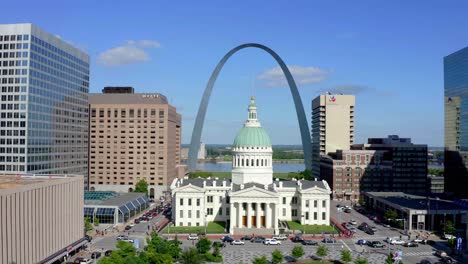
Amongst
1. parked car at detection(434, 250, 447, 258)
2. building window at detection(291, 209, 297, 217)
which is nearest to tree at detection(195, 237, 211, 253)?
parked car at detection(434, 250, 447, 258)

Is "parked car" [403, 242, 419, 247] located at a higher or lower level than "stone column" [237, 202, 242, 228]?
lower

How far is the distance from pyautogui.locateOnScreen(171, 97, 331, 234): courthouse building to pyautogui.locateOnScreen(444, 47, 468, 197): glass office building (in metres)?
44.2

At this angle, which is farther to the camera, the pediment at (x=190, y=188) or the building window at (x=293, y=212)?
the building window at (x=293, y=212)

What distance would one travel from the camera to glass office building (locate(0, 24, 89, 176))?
104m

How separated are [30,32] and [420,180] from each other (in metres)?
114

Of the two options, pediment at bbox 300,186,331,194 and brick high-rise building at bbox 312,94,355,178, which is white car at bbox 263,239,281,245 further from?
brick high-rise building at bbox 312,94,355,178

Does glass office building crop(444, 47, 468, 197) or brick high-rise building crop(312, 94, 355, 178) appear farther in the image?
brick high-rise building crop(312, 94, 355, 178)

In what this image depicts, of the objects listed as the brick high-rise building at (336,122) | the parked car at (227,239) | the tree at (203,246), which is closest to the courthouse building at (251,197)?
the parked car at (227,239)

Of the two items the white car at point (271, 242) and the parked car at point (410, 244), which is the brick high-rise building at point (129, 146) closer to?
the white car at point (271, 242)

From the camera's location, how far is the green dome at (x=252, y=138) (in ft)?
372

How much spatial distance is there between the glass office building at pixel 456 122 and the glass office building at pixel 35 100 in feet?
330

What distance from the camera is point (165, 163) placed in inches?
6265

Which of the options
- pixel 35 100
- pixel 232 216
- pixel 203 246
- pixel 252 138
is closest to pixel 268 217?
pixel 232 216

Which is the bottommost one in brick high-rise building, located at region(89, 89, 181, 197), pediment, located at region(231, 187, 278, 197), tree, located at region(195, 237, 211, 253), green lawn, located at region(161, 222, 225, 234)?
green lawn, located at region(161, 222, 225, 234)
